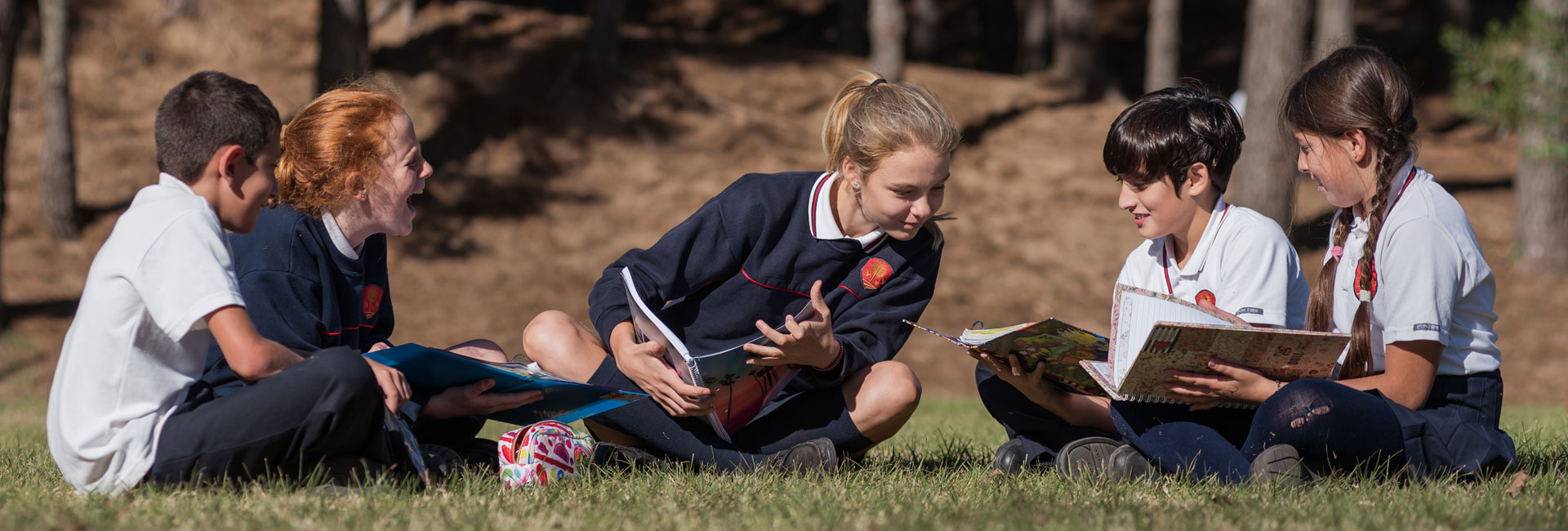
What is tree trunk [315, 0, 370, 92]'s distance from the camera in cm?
1198

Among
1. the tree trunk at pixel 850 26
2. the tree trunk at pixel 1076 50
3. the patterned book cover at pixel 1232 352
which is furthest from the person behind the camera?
the tree trunk at pixel 850 26

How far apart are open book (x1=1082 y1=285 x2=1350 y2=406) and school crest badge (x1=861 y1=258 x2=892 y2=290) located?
0.82 m

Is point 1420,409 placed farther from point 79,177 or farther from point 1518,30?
point 79,177

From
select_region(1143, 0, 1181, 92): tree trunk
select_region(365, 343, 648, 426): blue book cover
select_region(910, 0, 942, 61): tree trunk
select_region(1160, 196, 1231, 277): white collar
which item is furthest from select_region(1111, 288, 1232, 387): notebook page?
select_region(910, 0, 942, 61): tree trunk

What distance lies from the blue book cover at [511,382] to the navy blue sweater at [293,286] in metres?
0.17

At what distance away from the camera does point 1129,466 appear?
359 centimetres

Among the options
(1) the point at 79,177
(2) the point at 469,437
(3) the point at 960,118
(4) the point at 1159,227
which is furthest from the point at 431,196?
(4) the point at 1159,227

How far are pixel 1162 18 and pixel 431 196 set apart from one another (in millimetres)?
9354

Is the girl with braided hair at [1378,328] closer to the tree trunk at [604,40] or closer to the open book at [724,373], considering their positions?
the open book at [724,373]

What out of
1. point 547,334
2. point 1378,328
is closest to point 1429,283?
point 1378,328

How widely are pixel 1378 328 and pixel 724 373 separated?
1.81m

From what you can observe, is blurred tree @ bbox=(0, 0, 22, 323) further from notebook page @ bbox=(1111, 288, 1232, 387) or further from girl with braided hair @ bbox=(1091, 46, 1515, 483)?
girl with braided hair @ bbox=(1091, 46, 1515, 483)

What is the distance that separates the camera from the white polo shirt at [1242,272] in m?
3.48

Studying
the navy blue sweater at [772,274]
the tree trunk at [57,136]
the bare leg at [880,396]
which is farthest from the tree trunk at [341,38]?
the bare leg at [880,396]
